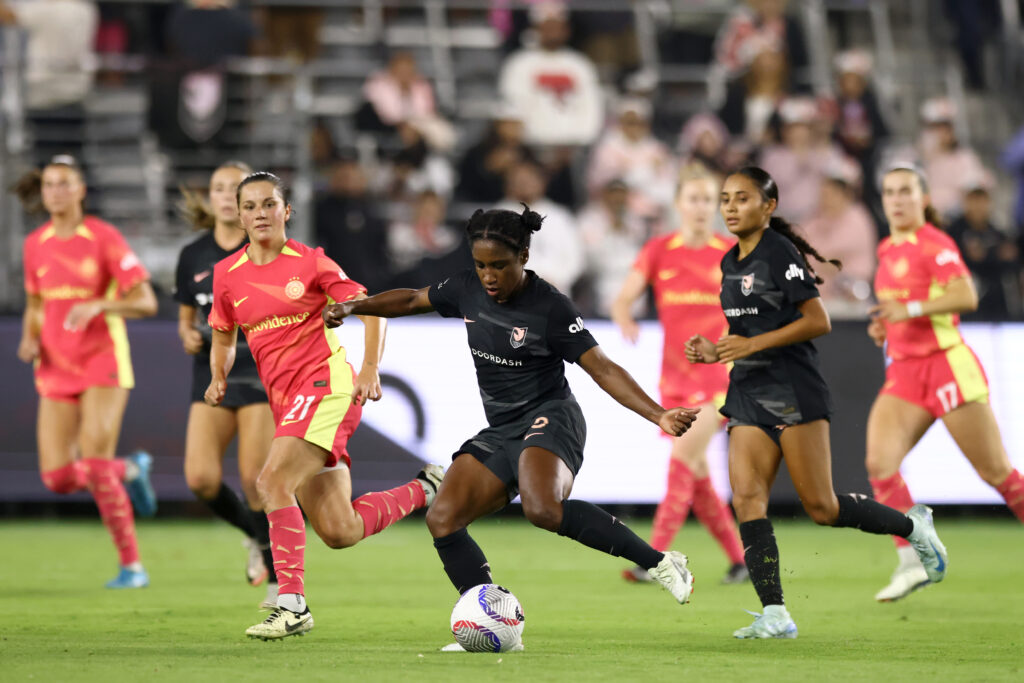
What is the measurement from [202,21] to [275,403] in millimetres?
10064

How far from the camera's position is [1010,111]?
2014 centimetres

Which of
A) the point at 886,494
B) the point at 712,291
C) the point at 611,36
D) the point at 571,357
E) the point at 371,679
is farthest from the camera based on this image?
the point at 611,36

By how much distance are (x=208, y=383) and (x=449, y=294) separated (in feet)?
8.58

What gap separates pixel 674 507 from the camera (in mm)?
9781

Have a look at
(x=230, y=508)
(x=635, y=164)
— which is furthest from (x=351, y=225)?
(x=230, y=508)

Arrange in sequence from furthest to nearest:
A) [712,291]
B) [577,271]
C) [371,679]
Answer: [577,271]
[712,291]
[371,679]

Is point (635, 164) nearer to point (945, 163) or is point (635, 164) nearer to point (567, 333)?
point (945, 163)

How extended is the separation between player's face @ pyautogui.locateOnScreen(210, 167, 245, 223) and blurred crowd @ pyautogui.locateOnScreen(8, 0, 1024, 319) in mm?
5530

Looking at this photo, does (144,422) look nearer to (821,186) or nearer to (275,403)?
(275,403)

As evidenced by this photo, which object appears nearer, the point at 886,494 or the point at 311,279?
the point at 311,279

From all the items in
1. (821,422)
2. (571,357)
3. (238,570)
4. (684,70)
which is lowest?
(238,570)

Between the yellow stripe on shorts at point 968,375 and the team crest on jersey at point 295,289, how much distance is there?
4.06 meters

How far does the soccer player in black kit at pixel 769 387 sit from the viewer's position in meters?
7.15

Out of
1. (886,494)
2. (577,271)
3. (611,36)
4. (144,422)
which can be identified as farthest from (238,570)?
(611,36)
